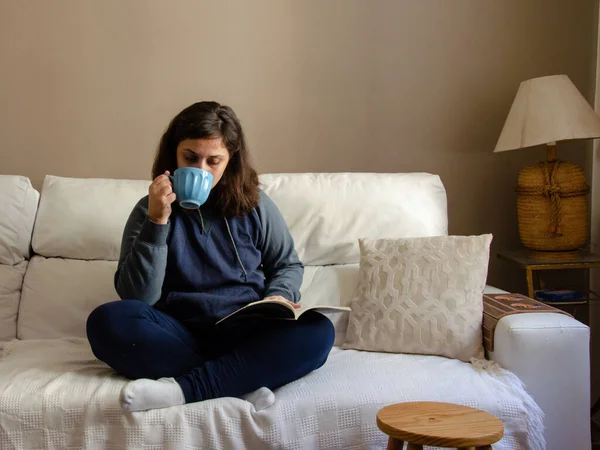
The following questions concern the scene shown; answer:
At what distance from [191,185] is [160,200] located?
0.08 meters

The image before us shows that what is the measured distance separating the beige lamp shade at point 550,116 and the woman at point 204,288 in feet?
3.06

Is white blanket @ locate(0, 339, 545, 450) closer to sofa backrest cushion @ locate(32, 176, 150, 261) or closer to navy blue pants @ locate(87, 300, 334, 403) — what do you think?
navy blue pants @ locate(87, 300, 334, 403)

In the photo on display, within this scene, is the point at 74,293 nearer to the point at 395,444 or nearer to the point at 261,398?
the point at 261,398

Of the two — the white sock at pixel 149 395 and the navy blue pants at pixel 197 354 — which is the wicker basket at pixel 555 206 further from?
the white sock at pixel 149 395

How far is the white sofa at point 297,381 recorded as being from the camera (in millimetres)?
1433

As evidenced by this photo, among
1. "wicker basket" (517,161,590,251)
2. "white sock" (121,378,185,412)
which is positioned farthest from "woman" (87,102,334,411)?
"wicker basket" (517,161,590,251)

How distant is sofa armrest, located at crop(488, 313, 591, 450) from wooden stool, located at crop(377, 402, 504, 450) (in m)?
0.35

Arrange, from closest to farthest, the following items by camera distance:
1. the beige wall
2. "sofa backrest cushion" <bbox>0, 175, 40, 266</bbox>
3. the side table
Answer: "sofa backrest cushion" <bbox>0, 175, 40, 266</bbox> < the side table < the beige wall

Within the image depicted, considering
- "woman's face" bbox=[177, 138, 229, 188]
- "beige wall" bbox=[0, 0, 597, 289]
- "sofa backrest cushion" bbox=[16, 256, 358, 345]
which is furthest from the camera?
"beige wall" bbox=[0, 0, 597, 289]

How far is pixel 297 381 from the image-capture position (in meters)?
1.60

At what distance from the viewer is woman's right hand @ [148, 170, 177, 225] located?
1583mm

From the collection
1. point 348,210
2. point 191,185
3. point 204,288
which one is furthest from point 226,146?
point 348,210

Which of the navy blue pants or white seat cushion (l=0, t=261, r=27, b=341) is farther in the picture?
white seat cushion (l=0, t=261, r=27, b=341)

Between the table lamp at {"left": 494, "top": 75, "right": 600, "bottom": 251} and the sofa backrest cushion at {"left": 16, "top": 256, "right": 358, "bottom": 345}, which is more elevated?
the table lamp at {"left": 494, "top": 75, "right": 600, "bottom": 251}
